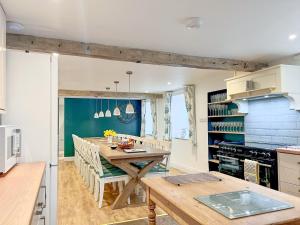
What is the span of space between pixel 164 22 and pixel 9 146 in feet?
6.10

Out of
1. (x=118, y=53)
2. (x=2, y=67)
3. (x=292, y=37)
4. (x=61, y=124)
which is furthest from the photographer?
(x=61, y=124)

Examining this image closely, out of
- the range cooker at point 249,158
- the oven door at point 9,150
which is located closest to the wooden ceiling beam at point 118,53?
the oven door at point 9,150

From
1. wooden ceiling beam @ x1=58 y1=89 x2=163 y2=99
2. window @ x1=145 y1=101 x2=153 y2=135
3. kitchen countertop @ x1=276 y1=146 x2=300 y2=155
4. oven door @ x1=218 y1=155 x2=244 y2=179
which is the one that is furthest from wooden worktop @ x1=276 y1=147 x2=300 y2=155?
window @ x1=145 y1=101 x2=153 y2=135

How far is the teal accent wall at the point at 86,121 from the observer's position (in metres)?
8.62

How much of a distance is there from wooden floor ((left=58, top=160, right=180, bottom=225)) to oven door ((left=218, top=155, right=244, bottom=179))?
1568 millimetres

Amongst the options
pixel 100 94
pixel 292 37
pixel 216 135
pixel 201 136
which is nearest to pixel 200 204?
pixel 292 37

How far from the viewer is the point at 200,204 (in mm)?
1436

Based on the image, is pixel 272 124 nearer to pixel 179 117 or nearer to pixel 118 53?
pixel 118 53

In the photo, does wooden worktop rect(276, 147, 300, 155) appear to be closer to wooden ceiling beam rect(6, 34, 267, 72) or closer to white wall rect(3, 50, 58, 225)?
wooden ceiling beam rect(6, 34, 267, 72)

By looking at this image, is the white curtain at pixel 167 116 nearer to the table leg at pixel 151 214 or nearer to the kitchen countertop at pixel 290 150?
the kitchen countertop at pixel 290 150

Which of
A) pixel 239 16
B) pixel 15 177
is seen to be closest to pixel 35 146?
pixel 15 177

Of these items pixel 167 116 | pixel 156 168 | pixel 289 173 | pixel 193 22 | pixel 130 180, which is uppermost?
pixel 193 22

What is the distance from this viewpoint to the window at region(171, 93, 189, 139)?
7.26 meters

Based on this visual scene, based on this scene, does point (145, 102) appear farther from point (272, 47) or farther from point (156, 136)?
point (272, 47)
